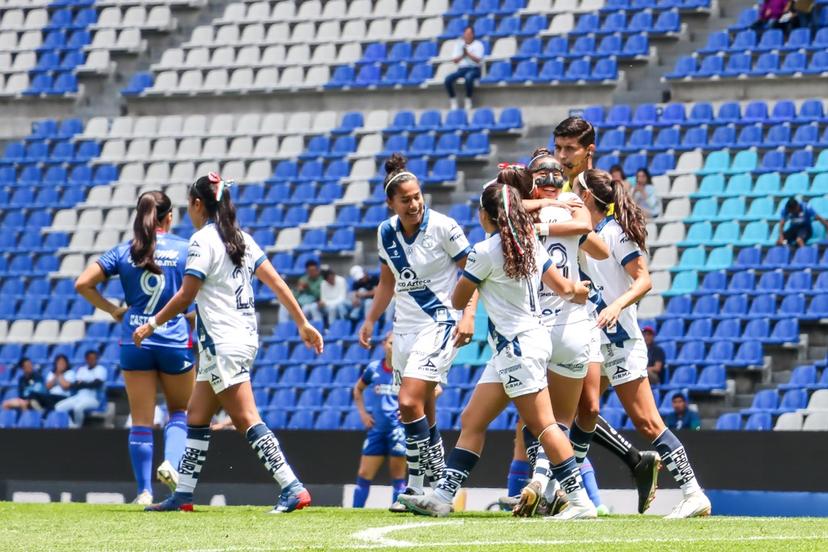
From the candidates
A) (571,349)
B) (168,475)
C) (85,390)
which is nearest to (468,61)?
(85,390)

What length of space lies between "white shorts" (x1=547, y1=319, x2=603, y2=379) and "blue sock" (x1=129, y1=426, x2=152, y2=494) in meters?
3.39

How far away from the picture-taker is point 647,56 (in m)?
22.5

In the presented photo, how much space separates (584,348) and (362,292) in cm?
1066

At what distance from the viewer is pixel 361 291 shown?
63.4 ft

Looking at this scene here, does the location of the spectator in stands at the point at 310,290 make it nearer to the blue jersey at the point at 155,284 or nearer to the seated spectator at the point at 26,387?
the seated spectator at the point at 26,387

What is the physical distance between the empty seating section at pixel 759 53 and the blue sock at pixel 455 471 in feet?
43.9

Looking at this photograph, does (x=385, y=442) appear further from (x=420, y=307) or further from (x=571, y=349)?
(x=571, y=349)

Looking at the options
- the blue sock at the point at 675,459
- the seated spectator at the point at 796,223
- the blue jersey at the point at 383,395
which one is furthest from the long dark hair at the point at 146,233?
the seated spectator at the point at 796,223

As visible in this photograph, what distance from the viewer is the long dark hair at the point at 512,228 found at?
27.3 feet

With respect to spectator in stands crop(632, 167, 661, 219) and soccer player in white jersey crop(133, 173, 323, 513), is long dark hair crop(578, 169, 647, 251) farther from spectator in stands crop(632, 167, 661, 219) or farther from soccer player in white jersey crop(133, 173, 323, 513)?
spectator in stands crop(632, 167, 661, 219)

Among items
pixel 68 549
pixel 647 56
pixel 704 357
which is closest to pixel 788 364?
pixel 704 357

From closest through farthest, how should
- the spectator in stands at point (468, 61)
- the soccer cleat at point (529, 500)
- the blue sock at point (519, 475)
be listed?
the soccer cleat at point (529, 500) < the blue sock at point (519, 475) < the spectator in stands at point (468, 61)

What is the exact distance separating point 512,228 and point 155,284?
3312mm

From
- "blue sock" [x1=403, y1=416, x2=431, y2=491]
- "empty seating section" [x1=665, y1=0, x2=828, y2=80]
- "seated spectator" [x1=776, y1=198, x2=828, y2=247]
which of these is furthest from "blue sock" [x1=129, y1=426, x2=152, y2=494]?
"empty seating section" [x1=665, y1=0, x2=828, y2=80]
